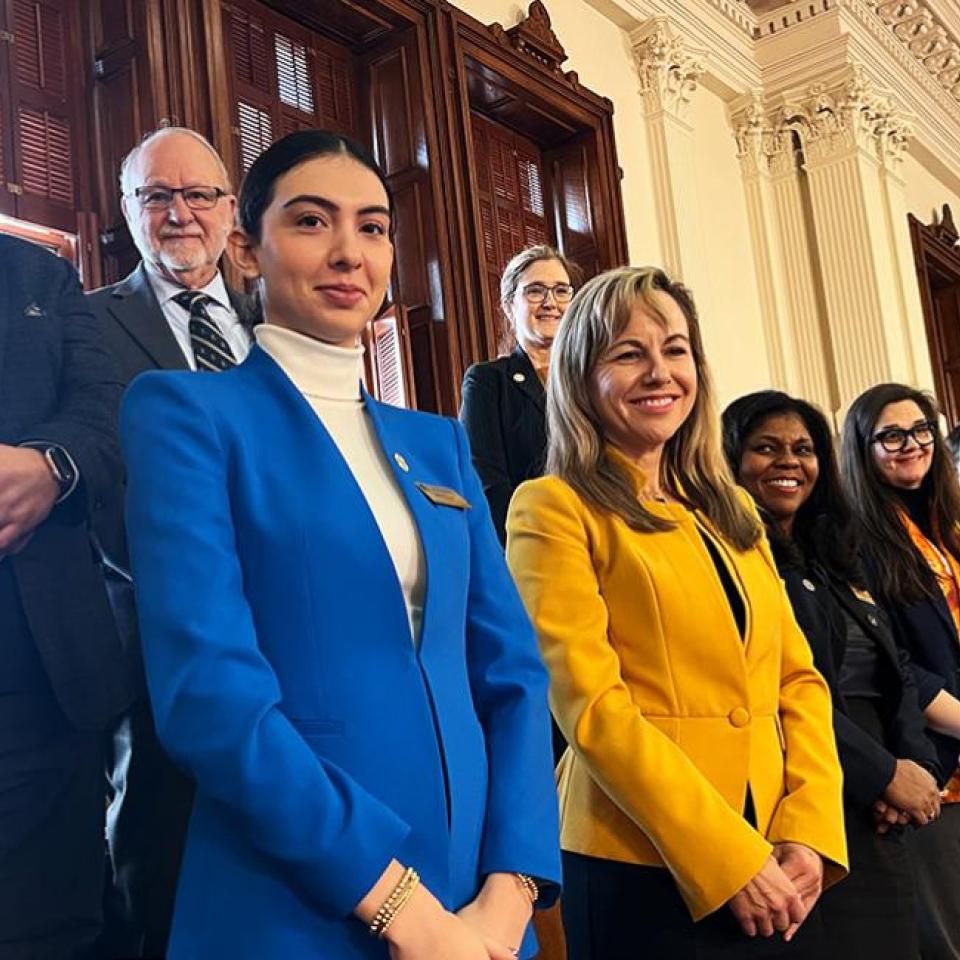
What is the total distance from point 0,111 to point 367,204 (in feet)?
9.40

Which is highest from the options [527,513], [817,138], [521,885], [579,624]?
[817,138]

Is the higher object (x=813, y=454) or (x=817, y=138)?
(x=817, y=138)

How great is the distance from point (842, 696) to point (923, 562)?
840 mm

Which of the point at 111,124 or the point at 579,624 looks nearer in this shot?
the point at 579,624

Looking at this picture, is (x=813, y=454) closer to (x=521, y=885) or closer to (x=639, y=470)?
(x=639, y=470)

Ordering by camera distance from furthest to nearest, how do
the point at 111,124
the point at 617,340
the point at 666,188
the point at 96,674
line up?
the point at 666,188 < the point at 111,124 < the point at 617,340 < the point at 96,674

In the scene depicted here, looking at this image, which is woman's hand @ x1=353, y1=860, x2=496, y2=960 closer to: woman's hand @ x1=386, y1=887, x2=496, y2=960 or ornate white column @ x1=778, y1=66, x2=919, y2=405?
woman's hand @ x1=386, y1=887, x2=496, y2=960

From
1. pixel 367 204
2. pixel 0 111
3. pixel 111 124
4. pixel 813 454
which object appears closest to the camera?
pixel 367 204

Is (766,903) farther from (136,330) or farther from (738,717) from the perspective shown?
(136,330)

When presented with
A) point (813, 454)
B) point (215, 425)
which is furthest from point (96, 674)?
point (813, 454)

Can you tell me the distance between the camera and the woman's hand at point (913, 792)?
238 cm

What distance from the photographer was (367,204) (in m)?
1.56

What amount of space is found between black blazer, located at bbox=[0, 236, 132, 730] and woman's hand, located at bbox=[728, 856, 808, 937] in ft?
3.20

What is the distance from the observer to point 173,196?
259 centimetres
